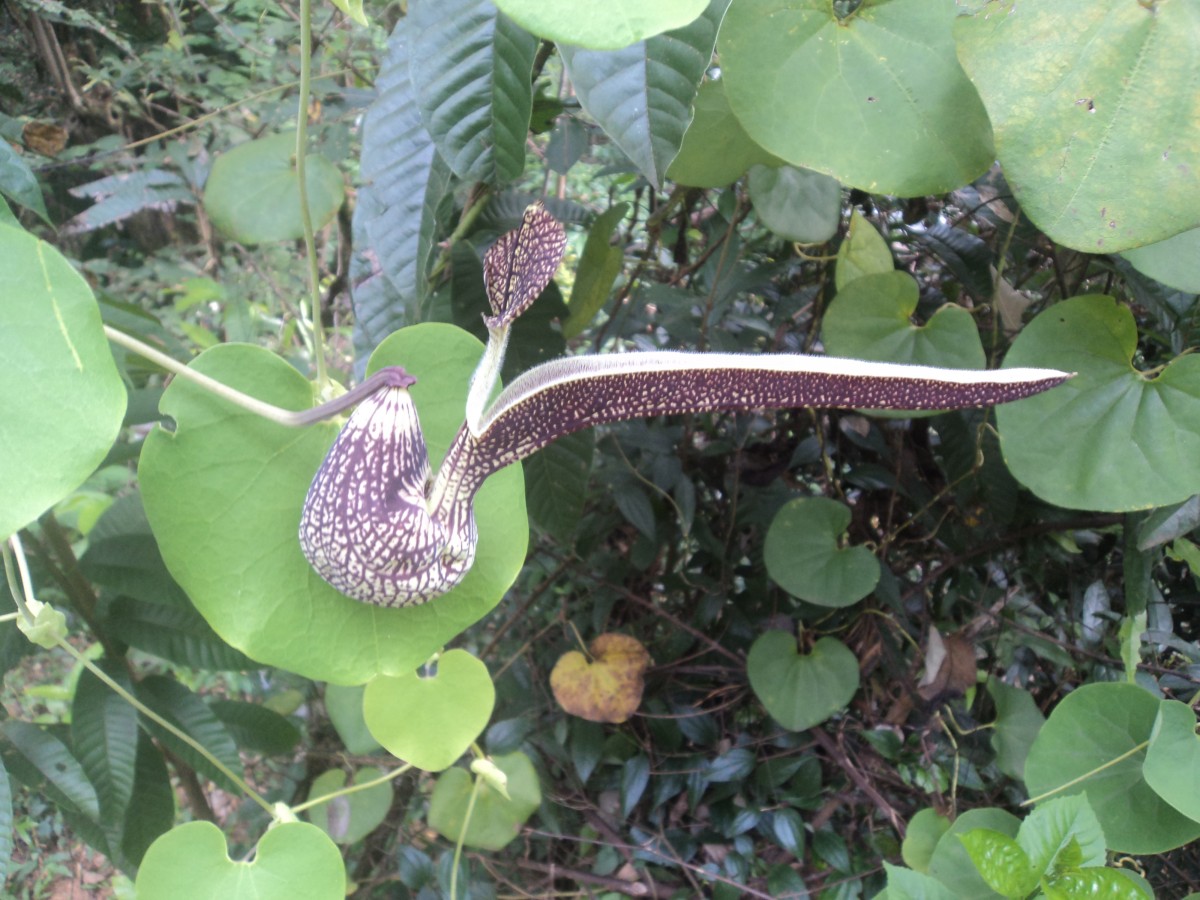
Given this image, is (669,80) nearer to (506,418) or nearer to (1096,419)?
(506,418)

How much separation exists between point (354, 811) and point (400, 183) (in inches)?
30.2

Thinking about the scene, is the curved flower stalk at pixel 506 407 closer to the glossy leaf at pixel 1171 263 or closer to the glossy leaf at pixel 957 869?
the glossy leaf at pixel 1171 263

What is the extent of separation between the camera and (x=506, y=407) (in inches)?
16.1

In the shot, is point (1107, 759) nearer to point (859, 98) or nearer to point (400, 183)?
point (859, 98)

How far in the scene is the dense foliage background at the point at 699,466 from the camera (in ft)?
1.51

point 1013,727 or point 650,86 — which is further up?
point 650,86

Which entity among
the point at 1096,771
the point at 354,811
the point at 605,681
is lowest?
the point at 354,811

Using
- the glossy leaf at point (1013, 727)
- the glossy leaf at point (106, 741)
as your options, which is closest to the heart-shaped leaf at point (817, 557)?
the glossy leaf at point (1013, 727)

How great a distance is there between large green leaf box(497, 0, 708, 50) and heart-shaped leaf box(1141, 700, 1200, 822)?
23.0 inches

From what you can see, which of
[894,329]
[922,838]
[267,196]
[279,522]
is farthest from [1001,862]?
[267,196]

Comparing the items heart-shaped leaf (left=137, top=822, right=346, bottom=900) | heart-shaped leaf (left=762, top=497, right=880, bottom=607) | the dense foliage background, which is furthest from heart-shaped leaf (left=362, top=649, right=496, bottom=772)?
heart-shaped leaf (left=762, top=497, right=880, bottom=607)

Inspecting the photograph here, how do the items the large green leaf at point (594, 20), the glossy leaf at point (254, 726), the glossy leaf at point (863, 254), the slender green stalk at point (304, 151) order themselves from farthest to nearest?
the glossy leaf at point (254, 726), the glossy leaf at point (863, 254), the slender green stalk at point (304, 151), the large green leaf at point (594, 20)

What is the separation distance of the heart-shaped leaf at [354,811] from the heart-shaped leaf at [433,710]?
0.38m

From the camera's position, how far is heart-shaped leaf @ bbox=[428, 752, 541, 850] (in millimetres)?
924
